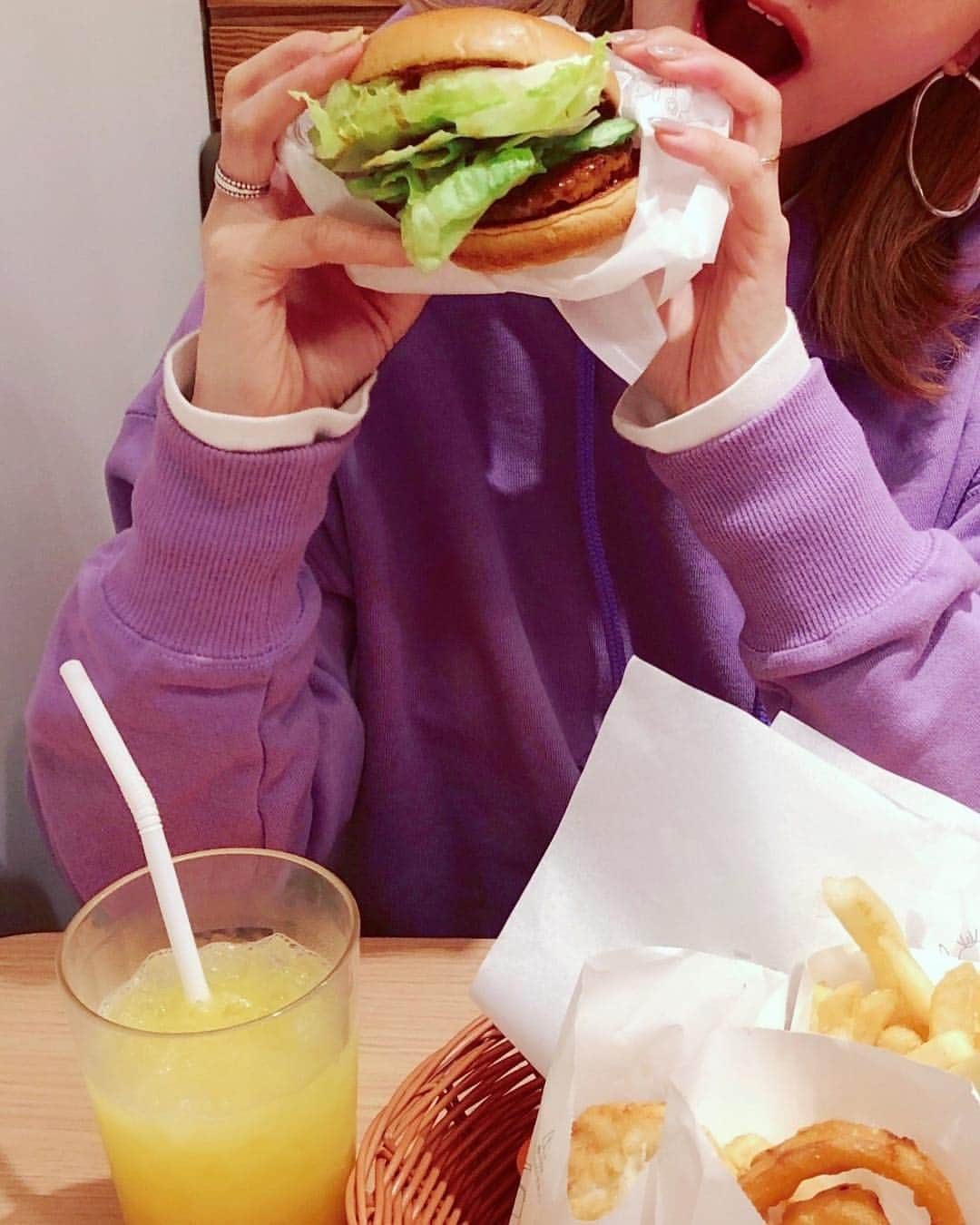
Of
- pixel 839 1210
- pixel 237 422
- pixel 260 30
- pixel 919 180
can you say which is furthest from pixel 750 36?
pixel 260 30

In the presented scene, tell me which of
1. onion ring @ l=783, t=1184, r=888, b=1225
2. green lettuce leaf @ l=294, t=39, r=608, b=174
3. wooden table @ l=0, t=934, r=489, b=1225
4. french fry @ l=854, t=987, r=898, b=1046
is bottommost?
wooden table @ l=0, t=934, r=489, b=1225

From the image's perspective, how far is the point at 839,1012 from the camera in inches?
24.4

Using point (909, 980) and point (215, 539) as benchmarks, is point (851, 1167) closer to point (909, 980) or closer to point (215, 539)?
point (909, 980)

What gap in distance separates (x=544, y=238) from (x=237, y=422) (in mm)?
256

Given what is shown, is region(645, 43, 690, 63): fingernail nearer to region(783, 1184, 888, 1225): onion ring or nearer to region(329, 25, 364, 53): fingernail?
region(329, 25, 364, 53): fingernail

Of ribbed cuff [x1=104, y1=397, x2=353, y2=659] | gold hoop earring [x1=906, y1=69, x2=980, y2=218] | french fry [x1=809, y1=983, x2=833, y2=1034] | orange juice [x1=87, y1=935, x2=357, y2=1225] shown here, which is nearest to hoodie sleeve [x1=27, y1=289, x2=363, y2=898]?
ribbed cuff [x1=104, y1=397, x2=353, y2=659]

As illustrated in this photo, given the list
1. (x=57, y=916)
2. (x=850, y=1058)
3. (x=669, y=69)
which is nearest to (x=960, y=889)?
(x=850, y=1058)

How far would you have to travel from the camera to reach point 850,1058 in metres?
0.56

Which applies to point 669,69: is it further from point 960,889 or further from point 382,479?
point 960,889

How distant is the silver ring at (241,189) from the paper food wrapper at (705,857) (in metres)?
0.45

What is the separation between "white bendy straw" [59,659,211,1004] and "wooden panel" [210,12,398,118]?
59.4 inches

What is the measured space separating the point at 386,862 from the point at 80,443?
0.64 metres

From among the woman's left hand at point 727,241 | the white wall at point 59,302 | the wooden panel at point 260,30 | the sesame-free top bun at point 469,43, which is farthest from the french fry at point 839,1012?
the wooden panel at point 260,30

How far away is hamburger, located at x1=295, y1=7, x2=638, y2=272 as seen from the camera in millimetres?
755
